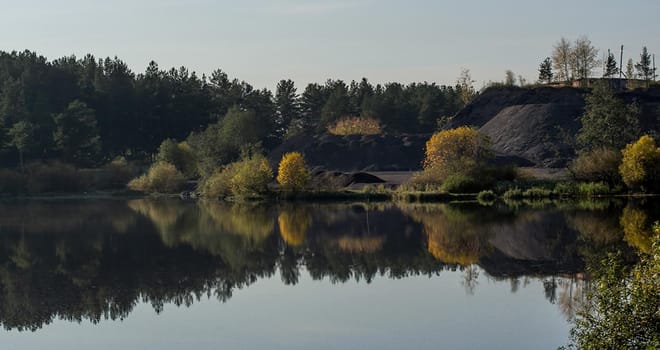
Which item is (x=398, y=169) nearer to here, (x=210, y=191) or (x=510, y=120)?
(x=510, y=120)

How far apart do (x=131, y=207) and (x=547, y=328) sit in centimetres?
4633

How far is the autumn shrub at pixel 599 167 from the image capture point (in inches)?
2137

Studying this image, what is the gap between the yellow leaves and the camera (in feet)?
191

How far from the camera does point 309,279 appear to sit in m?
→ 24.4

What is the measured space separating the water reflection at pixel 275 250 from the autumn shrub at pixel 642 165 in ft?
22.8

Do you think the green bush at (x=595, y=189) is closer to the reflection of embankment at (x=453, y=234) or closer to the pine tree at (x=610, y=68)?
the reflection of embankment at (x=453, y=234)

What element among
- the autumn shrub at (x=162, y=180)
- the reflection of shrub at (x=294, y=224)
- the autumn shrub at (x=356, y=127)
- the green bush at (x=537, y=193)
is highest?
the autumn shrub at (x=356, y=127)

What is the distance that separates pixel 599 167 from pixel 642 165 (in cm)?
321

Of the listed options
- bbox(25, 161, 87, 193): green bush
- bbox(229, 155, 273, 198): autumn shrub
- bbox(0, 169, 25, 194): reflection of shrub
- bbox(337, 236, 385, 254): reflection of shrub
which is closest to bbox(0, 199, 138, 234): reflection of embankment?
bbox(229, 155, 273, 198): autumn shrub

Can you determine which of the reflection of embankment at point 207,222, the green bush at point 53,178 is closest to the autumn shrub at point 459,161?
the reflection of embankment at point 207,222

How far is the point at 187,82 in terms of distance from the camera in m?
112

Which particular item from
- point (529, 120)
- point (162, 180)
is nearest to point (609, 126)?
point (529, 120)

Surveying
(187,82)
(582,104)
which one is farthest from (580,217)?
(187,82)

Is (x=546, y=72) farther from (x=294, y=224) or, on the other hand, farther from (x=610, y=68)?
(x=294, y=224)
